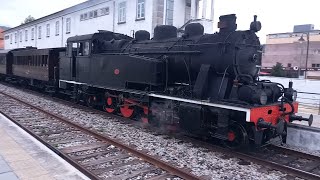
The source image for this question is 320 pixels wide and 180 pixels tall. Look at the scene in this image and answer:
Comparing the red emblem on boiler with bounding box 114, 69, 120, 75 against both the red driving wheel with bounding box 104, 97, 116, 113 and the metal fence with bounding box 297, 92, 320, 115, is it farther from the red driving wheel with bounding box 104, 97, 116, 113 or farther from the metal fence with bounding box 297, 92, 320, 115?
the metal fence with bounding box 297, 92, 320, 115

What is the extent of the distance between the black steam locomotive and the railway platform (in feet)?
10.5

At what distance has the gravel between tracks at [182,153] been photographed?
5.63m

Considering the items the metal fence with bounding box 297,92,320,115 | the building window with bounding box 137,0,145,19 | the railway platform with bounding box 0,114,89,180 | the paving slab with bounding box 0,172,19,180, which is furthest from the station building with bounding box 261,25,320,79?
the paving slab with bounding box 0,172,19,180

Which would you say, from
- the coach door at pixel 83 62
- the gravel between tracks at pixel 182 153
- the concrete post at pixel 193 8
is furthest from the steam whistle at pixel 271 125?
the concrete post at pixel 193 8

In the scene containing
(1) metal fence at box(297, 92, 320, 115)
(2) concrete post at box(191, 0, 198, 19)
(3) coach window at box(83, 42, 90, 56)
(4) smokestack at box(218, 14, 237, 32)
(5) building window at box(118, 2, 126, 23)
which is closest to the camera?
(4) smokestack at box(218, 14, 237, 32)

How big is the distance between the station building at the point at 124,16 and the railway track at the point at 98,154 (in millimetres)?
6331

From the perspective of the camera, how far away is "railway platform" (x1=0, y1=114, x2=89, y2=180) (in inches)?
189

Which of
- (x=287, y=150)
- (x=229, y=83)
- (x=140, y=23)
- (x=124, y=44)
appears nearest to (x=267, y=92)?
(x=229, y=83)

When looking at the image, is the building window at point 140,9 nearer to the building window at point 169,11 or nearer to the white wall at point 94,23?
the white wall at point 94,23

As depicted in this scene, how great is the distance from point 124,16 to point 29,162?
16523mm

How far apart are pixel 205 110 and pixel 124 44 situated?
198 inches

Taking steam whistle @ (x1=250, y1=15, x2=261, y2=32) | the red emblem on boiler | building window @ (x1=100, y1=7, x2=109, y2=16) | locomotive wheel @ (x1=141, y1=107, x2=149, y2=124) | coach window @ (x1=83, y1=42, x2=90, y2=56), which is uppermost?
building window @ (x1=100, y1=7, x2=109, y2=16)

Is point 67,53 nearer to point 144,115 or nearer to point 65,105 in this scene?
point 65,105

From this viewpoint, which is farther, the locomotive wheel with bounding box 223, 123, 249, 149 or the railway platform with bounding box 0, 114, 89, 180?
the locomotive wheel with bounding box 223, 123, 249, 149
